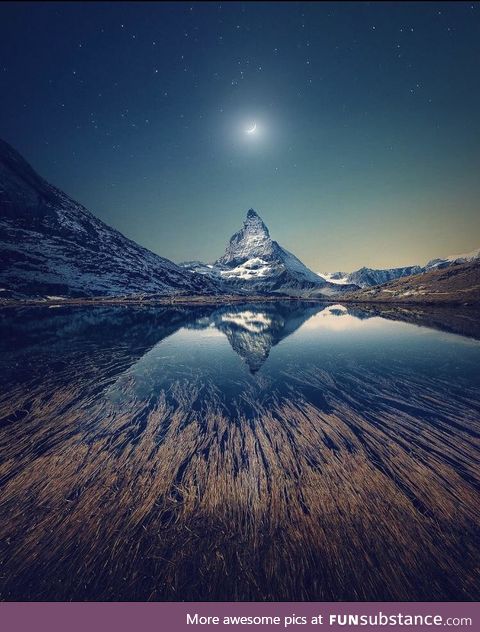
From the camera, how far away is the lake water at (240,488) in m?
6.83

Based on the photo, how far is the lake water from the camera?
6.83 meters

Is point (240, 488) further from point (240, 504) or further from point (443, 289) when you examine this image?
point (443, 289)

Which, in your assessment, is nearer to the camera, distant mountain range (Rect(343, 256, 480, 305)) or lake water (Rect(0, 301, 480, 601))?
lake water (Rect(0, 301, 480, 601))

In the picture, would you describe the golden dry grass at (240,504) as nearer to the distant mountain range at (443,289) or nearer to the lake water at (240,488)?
the lake water at (240,488)

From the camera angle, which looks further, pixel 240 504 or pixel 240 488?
pixel 240 488

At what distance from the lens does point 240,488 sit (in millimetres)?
9969

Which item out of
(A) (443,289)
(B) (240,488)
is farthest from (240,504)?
(A) (443,289)

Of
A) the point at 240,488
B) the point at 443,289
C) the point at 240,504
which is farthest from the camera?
the point at 443,289

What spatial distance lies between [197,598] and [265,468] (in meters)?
5.29

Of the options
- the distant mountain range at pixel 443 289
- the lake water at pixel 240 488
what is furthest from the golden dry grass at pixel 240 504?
the distant mountain range at pixel 443 289

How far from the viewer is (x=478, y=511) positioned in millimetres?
8930

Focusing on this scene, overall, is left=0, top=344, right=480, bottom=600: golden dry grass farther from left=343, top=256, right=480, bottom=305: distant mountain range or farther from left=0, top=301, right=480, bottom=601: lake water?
left=343, top=256, right=480, bottom=305: distant mountain range

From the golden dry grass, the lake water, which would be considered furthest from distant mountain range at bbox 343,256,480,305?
the golden dry grass
